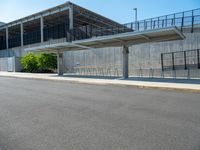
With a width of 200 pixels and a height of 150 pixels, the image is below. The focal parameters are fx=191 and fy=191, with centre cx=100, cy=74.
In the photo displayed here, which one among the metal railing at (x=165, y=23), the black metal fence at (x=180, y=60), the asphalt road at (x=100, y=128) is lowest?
the asphalt road at (x=100, y=128)

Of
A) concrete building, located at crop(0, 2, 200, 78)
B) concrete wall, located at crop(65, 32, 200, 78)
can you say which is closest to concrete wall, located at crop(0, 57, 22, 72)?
concrete building, located at crop(0, 2, 200, 78)

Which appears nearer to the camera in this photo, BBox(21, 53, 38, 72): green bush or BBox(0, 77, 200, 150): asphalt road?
BBox(0, 77, 200, 150): asphalt road

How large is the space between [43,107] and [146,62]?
15391mm

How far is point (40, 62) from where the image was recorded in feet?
94.7

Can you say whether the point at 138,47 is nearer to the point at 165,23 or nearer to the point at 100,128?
the point at 165,23

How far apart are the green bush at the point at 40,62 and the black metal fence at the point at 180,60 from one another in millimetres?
16883

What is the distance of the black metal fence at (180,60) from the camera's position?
56.0 feet

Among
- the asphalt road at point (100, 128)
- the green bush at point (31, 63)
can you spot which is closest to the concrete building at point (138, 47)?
the green bush at point (31, 63)

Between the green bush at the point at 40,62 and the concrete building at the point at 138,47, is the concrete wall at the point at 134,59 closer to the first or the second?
the concrete building at the point at 138,47

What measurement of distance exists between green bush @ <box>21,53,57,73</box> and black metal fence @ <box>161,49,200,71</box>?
55.4 feet

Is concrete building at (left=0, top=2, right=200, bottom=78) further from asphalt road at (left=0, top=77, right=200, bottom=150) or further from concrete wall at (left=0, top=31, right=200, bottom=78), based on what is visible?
asphalt road at (left=0, top=77, right=200, bottom=150)

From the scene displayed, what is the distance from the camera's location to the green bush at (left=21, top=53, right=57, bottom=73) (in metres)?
28.7

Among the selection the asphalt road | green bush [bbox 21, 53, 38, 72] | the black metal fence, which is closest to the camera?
the asphalt road

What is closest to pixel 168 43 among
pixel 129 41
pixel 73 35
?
pixel 129 41
